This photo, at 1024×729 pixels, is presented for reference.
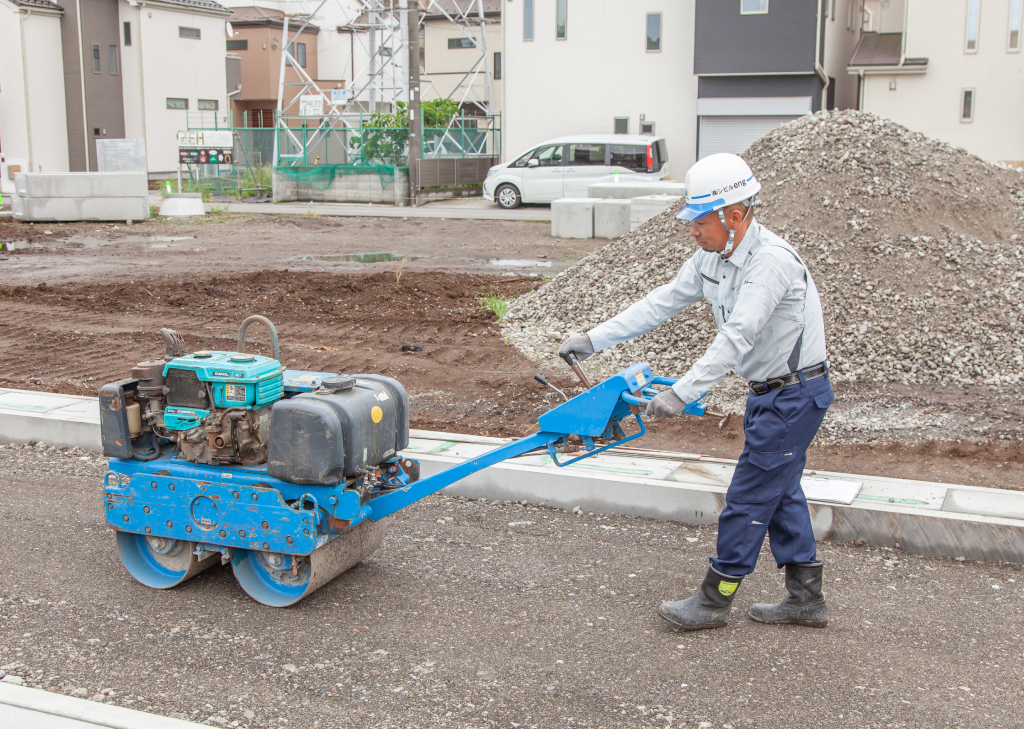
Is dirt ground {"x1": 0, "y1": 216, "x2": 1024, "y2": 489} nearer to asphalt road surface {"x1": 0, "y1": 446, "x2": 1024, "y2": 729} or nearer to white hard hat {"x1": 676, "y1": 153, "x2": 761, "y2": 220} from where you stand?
asphalt road surface {"x1": 0, "y1": 446, "x2": 1024, "y2": 729}

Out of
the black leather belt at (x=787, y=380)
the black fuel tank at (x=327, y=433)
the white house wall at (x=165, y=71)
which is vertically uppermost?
the white house wall at (x=165, y=71)

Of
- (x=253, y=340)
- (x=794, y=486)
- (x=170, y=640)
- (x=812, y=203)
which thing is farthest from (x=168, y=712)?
(x=812, y=203)

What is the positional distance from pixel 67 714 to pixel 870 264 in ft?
23.1

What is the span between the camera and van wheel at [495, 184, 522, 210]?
25.7 meters

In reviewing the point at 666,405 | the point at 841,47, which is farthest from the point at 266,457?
the point at 841,47

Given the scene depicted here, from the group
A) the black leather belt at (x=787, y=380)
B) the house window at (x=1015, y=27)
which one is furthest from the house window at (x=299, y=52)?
the black leather belt at (x=787, y=380)

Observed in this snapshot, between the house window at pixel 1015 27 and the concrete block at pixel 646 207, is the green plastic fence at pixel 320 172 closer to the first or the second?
the concrete block at pixel 646 207

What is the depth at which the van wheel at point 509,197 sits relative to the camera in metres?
25.7

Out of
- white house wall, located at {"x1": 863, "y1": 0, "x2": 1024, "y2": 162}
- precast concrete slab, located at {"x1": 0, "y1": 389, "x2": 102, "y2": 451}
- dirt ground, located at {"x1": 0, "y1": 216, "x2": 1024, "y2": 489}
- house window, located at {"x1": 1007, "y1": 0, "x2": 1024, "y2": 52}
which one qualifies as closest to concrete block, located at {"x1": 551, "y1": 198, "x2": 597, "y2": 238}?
dirt ground, located at {"x1": 0, "y1": 216, "x2": 1024, "y2": 489}

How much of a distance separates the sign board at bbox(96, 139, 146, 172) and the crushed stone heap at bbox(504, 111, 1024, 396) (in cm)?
1988

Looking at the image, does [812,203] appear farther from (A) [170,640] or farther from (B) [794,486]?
(A) [170,640]

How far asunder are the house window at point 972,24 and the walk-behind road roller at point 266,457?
1107 inches

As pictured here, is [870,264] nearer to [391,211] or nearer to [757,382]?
[757,382]

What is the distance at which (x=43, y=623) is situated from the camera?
4090 millimetres
